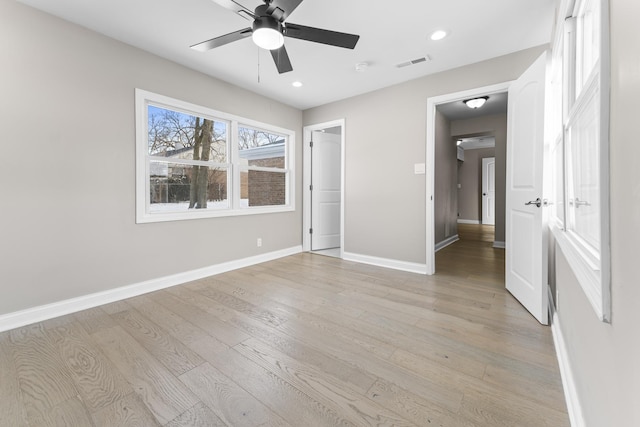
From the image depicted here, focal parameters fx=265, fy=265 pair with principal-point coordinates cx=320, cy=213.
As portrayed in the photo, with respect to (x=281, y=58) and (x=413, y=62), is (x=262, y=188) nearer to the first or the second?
(x=281, y=58)

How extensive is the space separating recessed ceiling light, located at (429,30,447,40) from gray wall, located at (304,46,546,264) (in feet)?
2.69

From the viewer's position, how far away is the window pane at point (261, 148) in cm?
391

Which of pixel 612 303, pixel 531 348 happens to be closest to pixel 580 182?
pixel 612 303

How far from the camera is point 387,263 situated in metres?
3.83

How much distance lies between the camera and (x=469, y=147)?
8.25 m

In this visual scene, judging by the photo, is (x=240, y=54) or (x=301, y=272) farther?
(x=301, y=272)

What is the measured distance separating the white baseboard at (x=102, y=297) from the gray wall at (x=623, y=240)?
3419 millimetres

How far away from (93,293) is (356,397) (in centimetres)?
260

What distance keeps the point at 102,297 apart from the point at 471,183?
9.34 m

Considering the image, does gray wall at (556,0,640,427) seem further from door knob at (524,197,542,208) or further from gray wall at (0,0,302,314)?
gray wall at (0,0,302,314)

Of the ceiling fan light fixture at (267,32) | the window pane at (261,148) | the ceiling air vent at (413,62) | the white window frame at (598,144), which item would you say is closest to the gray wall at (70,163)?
the window pane at (261,148)

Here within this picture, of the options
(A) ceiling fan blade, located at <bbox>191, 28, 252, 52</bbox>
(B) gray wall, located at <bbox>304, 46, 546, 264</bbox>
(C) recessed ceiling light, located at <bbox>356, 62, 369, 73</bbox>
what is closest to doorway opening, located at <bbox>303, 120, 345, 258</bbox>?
(B) gray wall, located at <bbox>304, 46, 546, 264</bbox>

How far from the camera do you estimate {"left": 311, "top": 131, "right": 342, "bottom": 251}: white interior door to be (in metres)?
4.90

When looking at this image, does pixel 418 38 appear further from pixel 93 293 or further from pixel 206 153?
pixel 93 293
